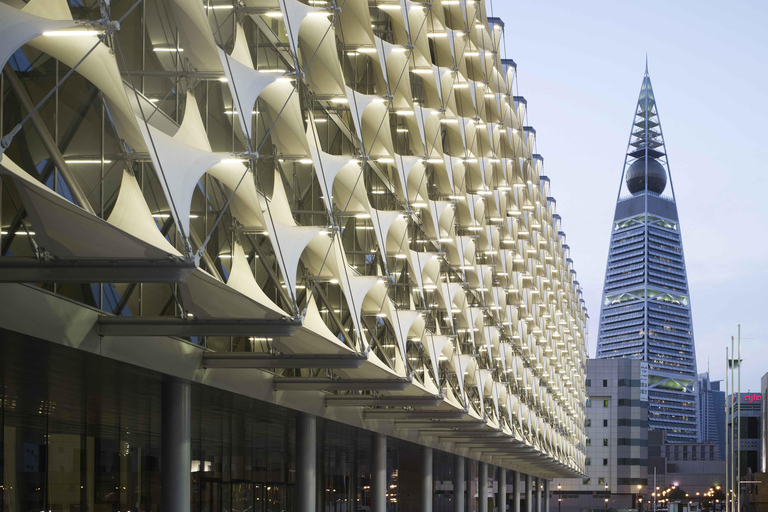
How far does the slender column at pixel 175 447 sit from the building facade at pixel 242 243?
0.16ft

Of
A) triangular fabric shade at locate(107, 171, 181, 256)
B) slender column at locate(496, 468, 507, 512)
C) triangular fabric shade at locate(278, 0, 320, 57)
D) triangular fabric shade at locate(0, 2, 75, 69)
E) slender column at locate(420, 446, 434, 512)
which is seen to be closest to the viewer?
triangular fabric shade at locate(0, 2, 75, 69)

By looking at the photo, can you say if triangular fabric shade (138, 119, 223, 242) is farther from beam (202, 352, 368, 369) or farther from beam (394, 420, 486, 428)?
beam (394, 420, 486, 428)

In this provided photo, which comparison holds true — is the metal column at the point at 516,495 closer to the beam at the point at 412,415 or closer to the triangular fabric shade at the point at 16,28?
the beam at the point at 412,415

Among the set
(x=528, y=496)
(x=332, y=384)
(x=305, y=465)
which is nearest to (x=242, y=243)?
(x=332, y=384)

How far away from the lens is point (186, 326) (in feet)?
58.0

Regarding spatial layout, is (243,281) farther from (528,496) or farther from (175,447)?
(528,496)

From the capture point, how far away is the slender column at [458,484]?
56500mm

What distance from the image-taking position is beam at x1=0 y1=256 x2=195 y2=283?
13148 mm

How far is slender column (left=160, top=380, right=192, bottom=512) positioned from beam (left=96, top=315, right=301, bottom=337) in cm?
410

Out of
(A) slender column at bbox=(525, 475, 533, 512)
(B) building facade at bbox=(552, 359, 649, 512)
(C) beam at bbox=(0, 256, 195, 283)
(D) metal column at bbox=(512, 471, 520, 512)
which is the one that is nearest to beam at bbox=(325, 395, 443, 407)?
(C) beam at bbox=(0, 256, 195, 283)

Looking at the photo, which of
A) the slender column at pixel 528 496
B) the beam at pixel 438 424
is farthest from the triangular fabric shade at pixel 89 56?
the slender column at pixel 528 496

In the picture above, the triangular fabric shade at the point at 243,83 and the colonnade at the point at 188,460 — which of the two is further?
the colonnade at the point at 188,460

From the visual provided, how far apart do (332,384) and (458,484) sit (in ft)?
106

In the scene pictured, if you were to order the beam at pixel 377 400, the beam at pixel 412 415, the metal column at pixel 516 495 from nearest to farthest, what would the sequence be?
the beam at pixel 377 400 < the beam at pixel 412 415 < the metal column at pixel 516 495
